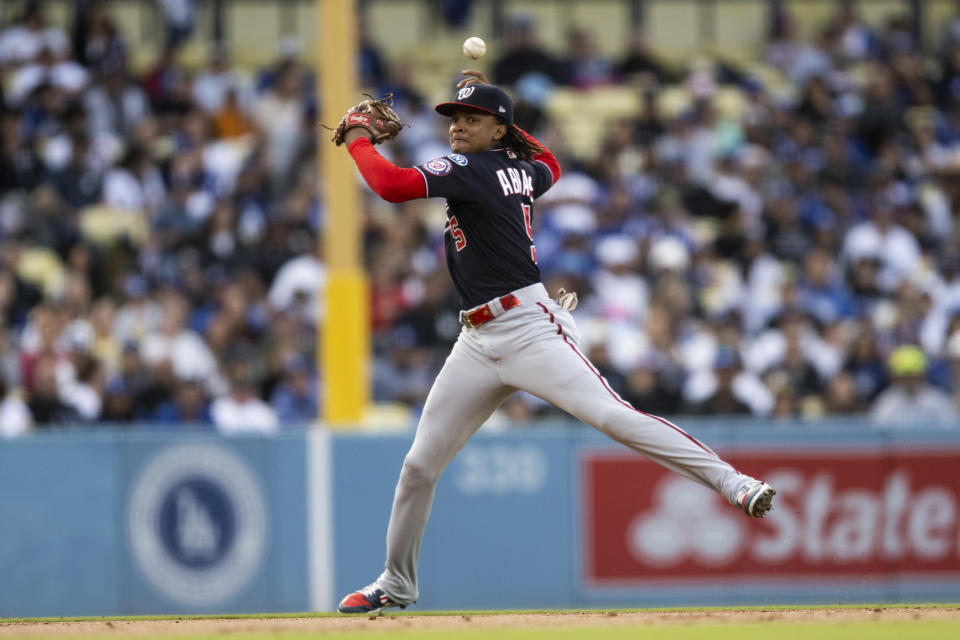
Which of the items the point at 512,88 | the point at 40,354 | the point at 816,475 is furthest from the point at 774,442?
the point at 512,88

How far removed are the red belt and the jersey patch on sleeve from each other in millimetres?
560

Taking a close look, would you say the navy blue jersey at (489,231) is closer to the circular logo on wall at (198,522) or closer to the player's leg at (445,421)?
the player's leg at (445,421)

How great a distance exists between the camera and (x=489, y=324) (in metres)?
5.76

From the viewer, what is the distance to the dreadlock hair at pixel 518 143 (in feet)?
19.8

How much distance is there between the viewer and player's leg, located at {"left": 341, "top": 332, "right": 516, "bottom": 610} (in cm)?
577

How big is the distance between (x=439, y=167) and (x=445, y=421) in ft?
3.33

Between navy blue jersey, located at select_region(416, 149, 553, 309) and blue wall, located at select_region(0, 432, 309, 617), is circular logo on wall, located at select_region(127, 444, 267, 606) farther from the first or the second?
navy blue jersey, located at select_region(416, 149, 553, 309)

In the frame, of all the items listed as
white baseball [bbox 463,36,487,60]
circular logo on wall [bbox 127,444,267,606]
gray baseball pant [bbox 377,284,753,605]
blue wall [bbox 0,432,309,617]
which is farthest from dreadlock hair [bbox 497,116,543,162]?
circular logo on wall [bbox 127,444,267,606]

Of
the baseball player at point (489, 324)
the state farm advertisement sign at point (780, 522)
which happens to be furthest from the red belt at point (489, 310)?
the state farm advertisement sign at point (780, 522)

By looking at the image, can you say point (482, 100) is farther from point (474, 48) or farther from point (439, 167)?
point (439, 167)

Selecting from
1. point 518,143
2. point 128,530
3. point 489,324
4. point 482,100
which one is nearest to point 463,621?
point 489,324

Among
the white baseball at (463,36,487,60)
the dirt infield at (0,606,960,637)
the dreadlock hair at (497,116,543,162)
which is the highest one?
the white baseball at (463,36,487,60)

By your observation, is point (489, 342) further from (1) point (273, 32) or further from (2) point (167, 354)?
(1) point (273, 32)

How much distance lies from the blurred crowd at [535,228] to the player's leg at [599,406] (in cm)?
385
